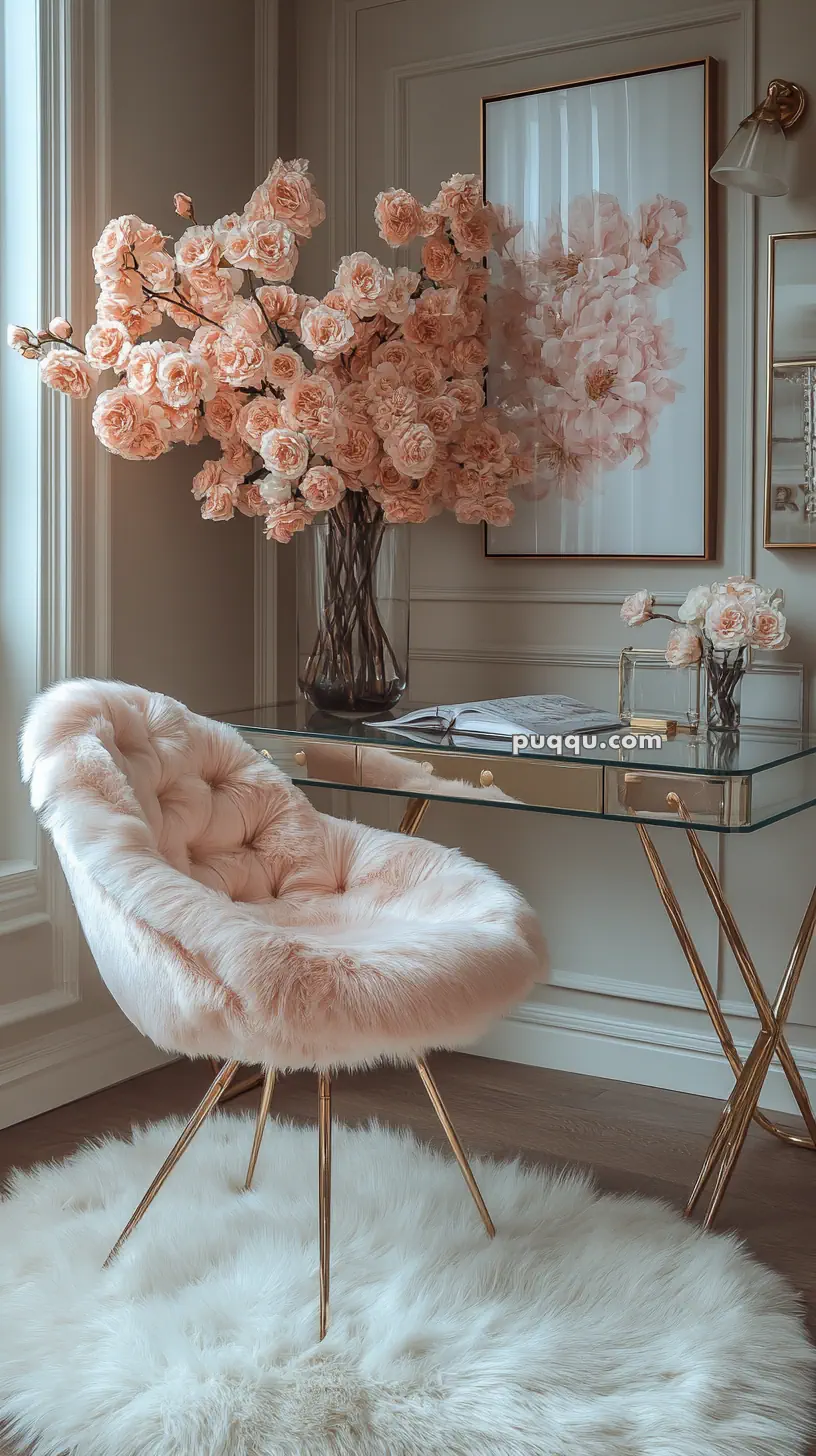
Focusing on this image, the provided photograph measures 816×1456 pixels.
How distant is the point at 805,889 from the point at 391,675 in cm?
94

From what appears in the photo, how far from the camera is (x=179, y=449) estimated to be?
9.64ft

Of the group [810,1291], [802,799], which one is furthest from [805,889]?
[810,1291]

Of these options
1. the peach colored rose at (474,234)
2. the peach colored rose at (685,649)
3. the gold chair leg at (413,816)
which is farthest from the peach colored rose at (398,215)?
the gold chair leg at (413,816)

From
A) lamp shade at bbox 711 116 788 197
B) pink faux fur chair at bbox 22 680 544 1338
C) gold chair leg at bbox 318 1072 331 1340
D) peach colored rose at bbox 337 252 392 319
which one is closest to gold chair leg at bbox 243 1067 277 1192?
pink faux fur chair at bbox 22 680 544 1338

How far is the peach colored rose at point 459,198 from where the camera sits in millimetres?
2629

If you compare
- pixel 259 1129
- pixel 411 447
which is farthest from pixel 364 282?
pixel 259 1129

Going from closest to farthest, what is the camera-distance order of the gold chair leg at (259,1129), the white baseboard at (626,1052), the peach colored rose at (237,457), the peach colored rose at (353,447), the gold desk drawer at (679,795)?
1. the gold desk drawer at (679,795)
2. the gold chair leg at (259,1129)
3. the peach colored rose at (353,447)
4. the peach colored rose at (237,457)
5. the white baseboard at (626,1052)

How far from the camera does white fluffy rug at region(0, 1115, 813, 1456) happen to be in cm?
158

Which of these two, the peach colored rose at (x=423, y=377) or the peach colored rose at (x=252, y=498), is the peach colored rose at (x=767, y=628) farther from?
the peach colored rose at (x=252, y=498)

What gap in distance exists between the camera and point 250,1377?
165cm

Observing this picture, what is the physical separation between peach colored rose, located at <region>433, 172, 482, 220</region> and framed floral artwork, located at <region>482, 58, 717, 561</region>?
8.6 inches

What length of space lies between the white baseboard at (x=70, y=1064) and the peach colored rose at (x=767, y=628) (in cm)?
154

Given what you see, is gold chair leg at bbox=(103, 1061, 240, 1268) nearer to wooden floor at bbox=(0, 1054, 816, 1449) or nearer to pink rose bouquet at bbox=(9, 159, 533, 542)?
wooden floor at bbox=(0, 1054, 816, 1449)

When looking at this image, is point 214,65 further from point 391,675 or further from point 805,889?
point 805,889
